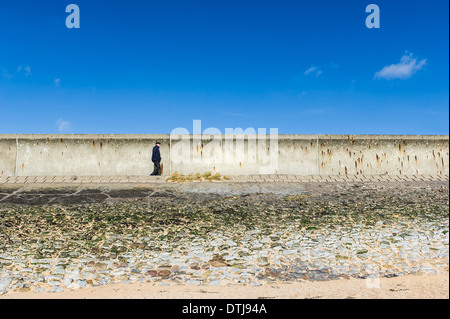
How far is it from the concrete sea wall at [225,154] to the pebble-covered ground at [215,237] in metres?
2.42

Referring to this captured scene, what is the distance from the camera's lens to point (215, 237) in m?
5.10

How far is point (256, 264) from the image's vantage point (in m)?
4.11

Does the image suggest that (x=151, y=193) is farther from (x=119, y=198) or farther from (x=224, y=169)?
(x=224, y=169)

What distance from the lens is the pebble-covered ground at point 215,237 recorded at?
388 centimetres

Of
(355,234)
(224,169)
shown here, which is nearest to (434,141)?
(224,169)

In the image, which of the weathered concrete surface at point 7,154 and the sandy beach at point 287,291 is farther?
the weathered concrete surface at point 7,154

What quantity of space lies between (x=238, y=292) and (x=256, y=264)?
77cm

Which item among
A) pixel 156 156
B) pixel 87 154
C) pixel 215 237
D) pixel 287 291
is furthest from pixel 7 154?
pixel 287 291

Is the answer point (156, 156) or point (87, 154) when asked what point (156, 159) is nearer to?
point (156, 156)

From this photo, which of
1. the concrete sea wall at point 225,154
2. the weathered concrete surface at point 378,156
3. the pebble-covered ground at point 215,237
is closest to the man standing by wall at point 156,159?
the concrete sea wall at point 225,154

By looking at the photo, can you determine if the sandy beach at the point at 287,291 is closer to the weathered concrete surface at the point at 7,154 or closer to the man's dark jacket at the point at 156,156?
the man's dark jacket at the point at 156,156

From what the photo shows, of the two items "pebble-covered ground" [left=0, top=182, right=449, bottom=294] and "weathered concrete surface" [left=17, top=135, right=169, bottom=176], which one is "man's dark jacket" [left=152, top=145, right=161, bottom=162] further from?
"pebble-covered ground" [left=0, top=182, right=449, bottom=294]

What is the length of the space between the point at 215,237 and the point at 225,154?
223 inches
